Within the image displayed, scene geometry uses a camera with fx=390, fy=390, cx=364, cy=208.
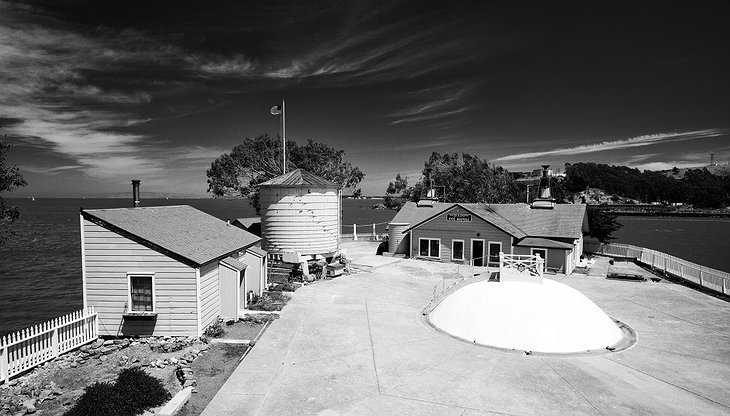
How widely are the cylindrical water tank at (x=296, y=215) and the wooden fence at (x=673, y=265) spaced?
2135 centimetres

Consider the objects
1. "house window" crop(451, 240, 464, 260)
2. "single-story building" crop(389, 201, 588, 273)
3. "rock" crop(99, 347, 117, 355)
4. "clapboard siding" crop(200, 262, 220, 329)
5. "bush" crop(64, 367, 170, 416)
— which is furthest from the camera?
"house window" crop(451, 240, 464, 260)

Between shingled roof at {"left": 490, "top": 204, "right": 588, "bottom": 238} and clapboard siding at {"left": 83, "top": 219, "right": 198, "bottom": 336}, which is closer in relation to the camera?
clapboard siding at {"left": 83, "top": 219, "right": 198, "bottom": 336}

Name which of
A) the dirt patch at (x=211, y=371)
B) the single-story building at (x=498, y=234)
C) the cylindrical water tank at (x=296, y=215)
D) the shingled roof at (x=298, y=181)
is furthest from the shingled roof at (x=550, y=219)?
the dirt patch at (x=211, y=371)

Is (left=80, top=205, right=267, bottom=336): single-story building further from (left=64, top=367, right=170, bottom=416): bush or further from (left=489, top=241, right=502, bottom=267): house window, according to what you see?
(left=489, top=241, right=502, bottom=267): house window

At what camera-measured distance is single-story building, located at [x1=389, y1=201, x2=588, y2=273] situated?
2681 cm

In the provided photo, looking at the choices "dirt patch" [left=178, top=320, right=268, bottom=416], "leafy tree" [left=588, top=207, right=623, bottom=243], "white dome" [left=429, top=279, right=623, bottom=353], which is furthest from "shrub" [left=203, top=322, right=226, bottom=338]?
"leafy tree" [left=588, top=207, right=623, bottom=243]

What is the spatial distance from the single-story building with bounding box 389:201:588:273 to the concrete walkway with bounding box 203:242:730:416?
32.2 feet

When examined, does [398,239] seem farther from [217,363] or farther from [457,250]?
[217,363]

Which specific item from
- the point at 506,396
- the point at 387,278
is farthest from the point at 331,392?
the point at 387,278

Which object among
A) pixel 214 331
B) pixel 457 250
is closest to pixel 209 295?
pixel 214 331

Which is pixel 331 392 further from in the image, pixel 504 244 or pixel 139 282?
pixel 504 244

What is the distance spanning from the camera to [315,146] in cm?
5050

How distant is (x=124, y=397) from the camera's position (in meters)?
8.48

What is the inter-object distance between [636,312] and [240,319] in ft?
54.5
